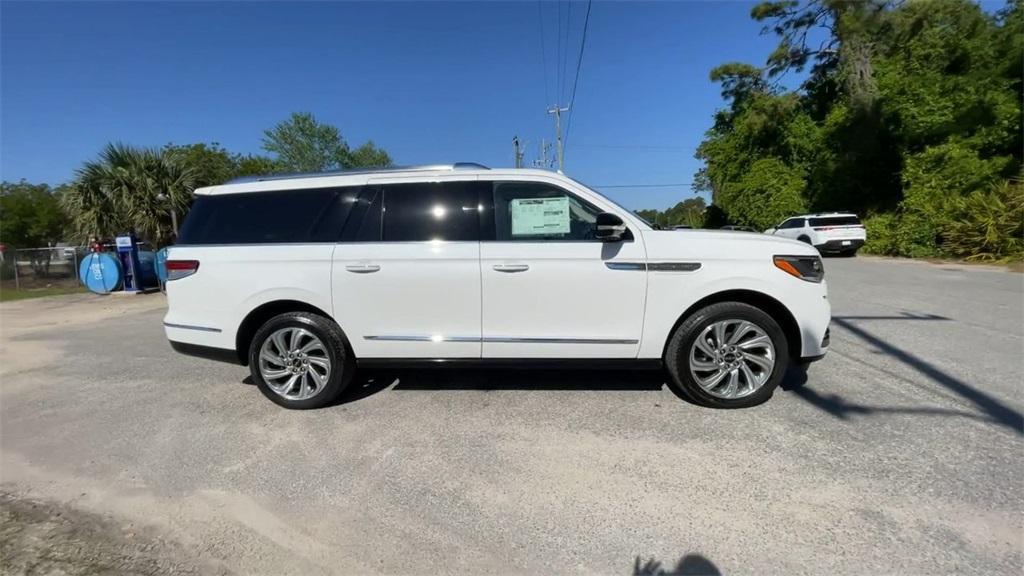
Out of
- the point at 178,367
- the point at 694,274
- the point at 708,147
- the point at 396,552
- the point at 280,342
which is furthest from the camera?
the point at 708,147

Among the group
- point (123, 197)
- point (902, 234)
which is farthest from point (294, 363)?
point (902, 234)

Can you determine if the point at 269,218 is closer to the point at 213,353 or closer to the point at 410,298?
the point at 213,353

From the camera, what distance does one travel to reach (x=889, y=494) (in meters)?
2.67

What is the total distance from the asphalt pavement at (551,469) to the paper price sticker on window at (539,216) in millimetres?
1396

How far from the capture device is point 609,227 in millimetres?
3645

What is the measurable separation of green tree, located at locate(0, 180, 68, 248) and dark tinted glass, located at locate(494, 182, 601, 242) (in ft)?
113

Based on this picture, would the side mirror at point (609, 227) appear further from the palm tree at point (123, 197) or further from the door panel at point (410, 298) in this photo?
the palm tree at point (123, 197)

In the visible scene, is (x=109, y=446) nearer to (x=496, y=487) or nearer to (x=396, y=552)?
(x=396, y=552)

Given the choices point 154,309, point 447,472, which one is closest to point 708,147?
point 154,309

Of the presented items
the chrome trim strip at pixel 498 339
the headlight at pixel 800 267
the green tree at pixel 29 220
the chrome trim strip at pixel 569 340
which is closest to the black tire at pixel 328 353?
the chrome trim strip at pixel 498 339

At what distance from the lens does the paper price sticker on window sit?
3.87 metres

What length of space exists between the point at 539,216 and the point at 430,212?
869 millimetres

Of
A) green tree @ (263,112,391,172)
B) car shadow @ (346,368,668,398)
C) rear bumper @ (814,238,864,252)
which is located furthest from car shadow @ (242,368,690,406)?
green tree @ (263,112,391,172)

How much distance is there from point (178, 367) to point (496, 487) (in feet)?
14.8
